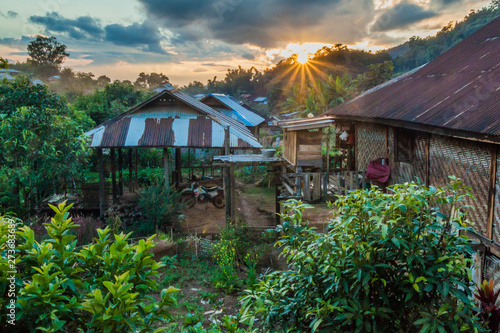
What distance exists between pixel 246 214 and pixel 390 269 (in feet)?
36.5

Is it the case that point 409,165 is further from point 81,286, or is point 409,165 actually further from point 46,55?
point 46,55

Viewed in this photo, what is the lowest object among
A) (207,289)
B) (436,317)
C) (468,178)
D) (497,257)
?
(207,289)

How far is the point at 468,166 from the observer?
5832mm

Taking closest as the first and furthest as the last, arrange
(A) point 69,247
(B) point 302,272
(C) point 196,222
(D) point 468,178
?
(A) point 69,247, (B) point 302,272, (D) point 468,178, (C) point 196,222

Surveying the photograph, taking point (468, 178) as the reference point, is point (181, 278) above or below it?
below

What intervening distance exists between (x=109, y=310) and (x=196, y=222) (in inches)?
413

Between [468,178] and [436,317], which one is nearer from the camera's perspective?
[436,317]

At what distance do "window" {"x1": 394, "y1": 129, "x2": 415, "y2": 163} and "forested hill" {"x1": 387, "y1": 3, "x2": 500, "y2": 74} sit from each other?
119ft

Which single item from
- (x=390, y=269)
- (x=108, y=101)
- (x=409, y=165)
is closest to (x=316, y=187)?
(x=409, y=165)

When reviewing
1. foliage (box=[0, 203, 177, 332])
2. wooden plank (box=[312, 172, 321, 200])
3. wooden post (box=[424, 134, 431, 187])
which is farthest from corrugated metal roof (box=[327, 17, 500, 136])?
foliage (box=[0, 203, 177, 332])

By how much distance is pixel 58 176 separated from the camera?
1057 cm

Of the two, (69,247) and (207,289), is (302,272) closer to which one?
(69,247)

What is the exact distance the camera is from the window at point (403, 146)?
7.82m

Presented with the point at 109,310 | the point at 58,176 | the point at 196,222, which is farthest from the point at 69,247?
the point at 196,222
